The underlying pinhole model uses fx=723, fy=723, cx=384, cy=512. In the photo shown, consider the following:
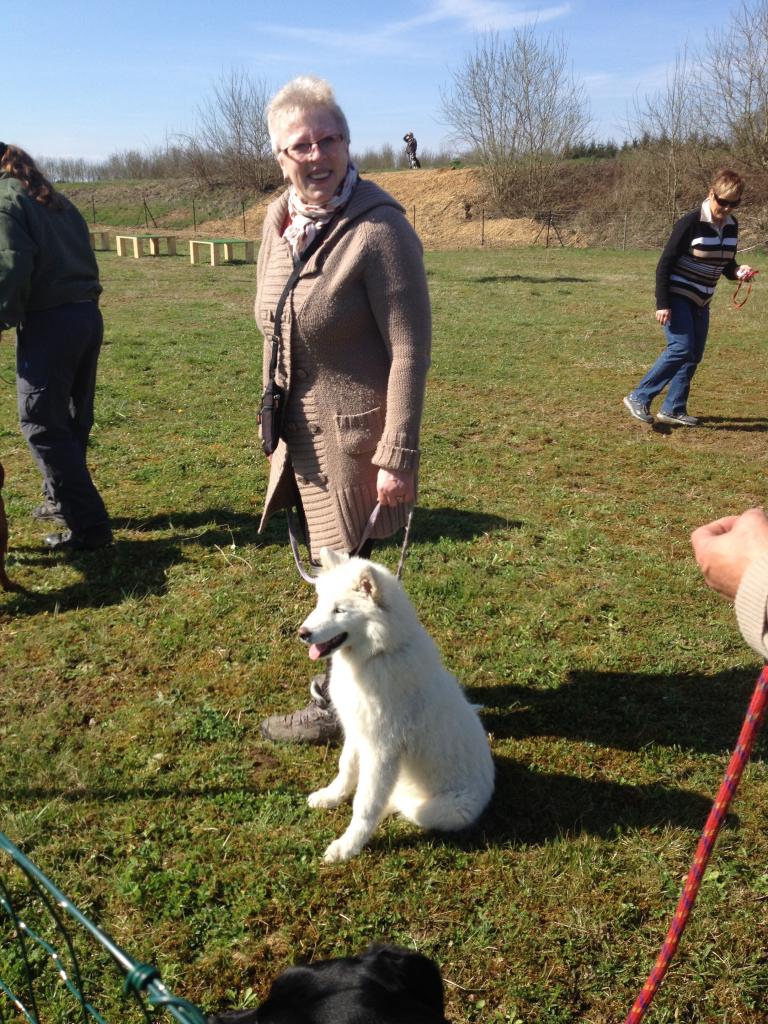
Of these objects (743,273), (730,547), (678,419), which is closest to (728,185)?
(743,273)

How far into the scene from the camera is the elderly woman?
2.35m

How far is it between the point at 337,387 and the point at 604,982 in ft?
6.84

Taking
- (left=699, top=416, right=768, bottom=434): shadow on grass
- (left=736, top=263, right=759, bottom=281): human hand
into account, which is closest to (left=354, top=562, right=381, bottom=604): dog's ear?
(left=699, top=416, right=768, bottom=434): shadow on grass

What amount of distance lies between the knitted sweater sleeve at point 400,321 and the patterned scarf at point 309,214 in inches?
5.8

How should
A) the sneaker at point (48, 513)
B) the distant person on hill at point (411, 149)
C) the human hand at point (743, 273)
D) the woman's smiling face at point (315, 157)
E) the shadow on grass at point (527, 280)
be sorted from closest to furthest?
the woman's smiling face at point (315, 157) → the sneaker at point (48, 513) → the human hand at point (743, 273) → the shadow on grass at point (527, 280) → the distant person on hill at point (411, 149)

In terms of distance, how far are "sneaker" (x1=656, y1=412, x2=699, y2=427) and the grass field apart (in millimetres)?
318

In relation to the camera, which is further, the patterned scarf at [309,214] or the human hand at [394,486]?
the human hand at [394,486]

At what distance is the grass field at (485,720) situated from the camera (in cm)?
229

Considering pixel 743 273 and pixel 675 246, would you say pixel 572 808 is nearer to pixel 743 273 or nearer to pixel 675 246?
pixel 675 246

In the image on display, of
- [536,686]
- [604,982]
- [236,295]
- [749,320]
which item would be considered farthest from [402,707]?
[236,295]

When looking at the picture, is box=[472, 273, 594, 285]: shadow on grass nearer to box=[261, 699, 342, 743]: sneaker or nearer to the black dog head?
box=[261, 699, 342, 743]: sneaker

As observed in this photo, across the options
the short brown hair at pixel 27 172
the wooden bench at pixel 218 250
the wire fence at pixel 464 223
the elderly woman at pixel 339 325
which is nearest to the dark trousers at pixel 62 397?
the short brown hair at pixel 27 172

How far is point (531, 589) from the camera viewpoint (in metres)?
4.39

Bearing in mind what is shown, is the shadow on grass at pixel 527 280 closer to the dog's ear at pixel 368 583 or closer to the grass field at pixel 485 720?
the grass field at pixel 485 720
